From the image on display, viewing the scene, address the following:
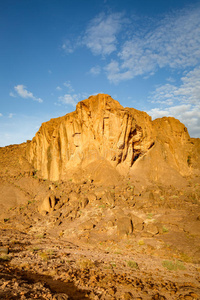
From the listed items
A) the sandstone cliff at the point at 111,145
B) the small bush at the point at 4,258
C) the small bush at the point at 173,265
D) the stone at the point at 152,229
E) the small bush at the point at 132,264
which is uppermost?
the sandstone cliff at the point at 111,145

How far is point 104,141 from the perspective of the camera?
22844 millimetres

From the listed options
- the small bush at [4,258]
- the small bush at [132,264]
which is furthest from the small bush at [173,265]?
the small bush at [4,258]

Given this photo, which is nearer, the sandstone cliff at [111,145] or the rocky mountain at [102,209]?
the rocky mountain at [102,209]

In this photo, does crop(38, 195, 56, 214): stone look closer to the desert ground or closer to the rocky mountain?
the desert ground

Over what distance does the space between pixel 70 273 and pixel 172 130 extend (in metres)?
28.0

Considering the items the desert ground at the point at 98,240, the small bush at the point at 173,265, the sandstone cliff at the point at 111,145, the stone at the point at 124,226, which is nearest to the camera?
the desert ground at the point at 98,240

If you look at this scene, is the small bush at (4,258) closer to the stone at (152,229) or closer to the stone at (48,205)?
the stone at (48,205)

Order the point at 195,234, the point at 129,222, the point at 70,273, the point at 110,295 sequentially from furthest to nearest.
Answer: the point at 129,222 → the point at 195,234 → the point at 70,273 → the point at 110,295

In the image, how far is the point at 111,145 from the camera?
22.8 metres

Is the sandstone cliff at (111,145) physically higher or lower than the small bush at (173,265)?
higher

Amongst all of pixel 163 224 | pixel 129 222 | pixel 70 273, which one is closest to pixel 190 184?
pixel 163 224

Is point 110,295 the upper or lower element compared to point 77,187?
lower

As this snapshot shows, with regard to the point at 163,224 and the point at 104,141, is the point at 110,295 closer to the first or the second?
the point at 163,224

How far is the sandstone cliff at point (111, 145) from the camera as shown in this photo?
74.5 feet
